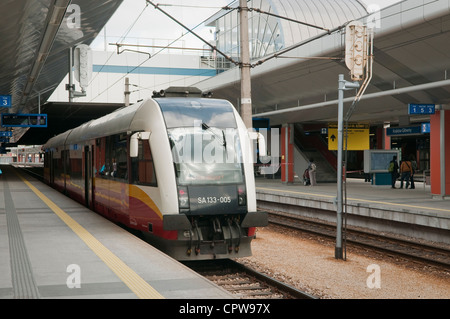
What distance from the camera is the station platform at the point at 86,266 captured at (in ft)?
21.1

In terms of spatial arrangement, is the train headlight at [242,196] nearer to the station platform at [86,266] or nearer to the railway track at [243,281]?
the railway track at [243,281]

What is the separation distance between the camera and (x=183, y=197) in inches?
382

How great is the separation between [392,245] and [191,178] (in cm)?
682

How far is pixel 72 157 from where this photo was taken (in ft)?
64.7

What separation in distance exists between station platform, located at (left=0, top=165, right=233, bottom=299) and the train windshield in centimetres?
152

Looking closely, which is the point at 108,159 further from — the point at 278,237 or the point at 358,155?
the point at 358,155

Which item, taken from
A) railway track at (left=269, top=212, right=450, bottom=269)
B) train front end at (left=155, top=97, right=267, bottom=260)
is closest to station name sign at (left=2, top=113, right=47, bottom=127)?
railway track at (left=269, top=212, right=450, bottom=269)

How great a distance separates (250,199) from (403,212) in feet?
23.4

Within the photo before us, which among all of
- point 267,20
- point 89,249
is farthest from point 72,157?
point 267,20

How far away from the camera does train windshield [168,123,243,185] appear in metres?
9.91

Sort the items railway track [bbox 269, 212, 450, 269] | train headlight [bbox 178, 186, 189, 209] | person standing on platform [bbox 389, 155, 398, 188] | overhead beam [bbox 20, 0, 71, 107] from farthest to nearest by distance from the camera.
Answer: person standing on platform [bbox 389, 155, 398, 188], railway track [bbox 269, 212, 450, 269], overhead beam [bbox 20, 0, 71, 107], train headlight [bbox 178, 186, 189, 209]

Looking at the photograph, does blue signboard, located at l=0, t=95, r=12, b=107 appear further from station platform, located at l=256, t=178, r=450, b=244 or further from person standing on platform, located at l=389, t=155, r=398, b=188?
person standing on platform, located at l=389, t=155, r=398, b=188

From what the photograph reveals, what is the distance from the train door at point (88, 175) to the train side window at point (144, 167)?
489 cm
